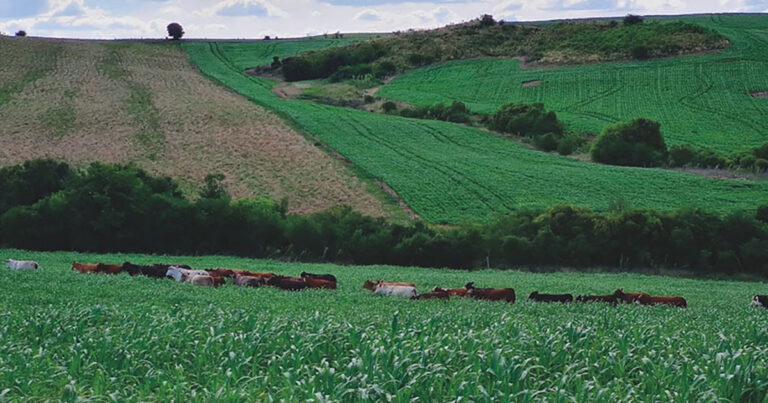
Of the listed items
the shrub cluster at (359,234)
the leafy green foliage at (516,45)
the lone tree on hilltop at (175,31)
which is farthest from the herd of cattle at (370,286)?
the lone tree on hilltop at (175,31)

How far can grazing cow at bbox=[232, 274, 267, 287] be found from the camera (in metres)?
26.2

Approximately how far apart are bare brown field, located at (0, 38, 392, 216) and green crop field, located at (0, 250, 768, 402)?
38700 millimetres

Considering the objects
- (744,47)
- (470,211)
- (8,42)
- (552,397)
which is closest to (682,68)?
(744,47)

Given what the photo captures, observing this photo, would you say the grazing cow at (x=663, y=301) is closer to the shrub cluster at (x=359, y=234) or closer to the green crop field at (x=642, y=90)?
the shrub cluster at (x=359, y=234)

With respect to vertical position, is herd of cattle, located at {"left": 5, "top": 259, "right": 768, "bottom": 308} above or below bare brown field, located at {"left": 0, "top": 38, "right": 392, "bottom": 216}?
below

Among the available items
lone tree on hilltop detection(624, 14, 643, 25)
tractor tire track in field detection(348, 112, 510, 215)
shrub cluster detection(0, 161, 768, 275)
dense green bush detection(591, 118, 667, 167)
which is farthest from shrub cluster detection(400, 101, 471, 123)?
lone tree on hilltop detection(624, 14, 643, 25)

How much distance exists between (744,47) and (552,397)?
118 m

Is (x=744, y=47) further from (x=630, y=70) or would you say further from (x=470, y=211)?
(x=470, y=211)

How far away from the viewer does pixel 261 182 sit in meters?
59.3

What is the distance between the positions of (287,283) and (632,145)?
53.7m

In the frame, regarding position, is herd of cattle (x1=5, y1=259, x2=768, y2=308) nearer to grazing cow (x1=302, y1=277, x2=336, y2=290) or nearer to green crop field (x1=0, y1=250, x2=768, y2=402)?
grazing cow (x1=302, y1=277, x2=336, y2=290)

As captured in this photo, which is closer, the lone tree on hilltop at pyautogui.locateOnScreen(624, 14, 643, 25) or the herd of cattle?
the herd of cattle

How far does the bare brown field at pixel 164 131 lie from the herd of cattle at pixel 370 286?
A: 24.7 metres

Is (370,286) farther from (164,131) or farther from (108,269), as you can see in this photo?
(164,131)
